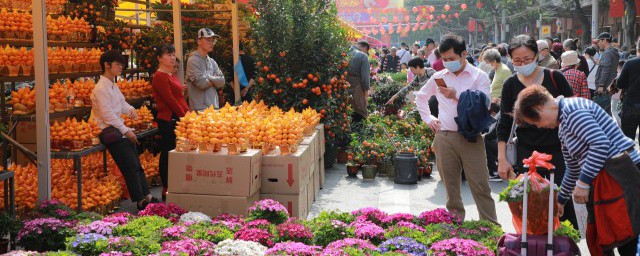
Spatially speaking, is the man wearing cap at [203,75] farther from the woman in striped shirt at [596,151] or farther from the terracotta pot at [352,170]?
the woman in striped shirt at [596,151]

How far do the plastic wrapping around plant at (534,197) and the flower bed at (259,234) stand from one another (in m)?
0.43

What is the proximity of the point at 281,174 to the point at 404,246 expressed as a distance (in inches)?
94.9

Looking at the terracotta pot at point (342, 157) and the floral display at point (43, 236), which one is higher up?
the floral display at point (43, 236)

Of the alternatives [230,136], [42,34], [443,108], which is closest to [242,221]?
[230,136]

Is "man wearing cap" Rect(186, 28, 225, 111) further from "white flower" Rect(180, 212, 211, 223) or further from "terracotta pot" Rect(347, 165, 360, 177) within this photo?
"white flower" Rect(180, 212, 211, 223)

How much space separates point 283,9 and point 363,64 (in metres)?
2.09

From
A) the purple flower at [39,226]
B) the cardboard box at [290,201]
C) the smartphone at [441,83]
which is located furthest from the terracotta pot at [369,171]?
the purple flower at [39,226]

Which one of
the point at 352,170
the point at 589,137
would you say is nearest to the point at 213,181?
the point at 589,137

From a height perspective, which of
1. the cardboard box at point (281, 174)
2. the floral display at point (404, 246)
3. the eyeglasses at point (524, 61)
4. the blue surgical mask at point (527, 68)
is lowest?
the floral display at point (404, 246)

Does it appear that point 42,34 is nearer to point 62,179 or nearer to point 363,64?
point 62,179

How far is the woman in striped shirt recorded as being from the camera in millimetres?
4441

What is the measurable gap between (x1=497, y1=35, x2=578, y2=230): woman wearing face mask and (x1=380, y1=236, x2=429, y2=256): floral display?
1050 mm

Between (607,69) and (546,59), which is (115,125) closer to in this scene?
(546,59)

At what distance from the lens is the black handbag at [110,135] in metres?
7.79
